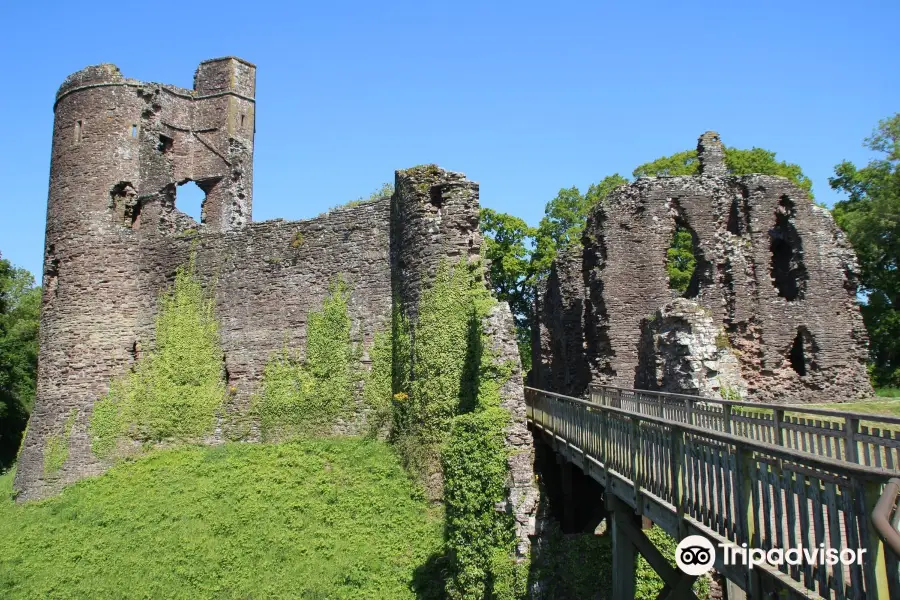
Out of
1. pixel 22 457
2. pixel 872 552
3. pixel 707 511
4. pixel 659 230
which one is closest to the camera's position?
pixel 872 552

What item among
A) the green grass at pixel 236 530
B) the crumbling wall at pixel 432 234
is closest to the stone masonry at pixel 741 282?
the crumbling wall at pixel 432 234

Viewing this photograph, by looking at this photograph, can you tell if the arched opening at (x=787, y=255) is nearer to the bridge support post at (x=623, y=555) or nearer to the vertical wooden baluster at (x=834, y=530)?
the bridge support post at (x=623, y=555)

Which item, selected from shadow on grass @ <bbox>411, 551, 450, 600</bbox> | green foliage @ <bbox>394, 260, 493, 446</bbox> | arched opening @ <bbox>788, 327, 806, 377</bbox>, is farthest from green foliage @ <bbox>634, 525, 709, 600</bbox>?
arched opening @ <bbox>788, 327, 806, 377</bbox>

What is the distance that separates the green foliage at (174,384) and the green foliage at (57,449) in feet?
1.85

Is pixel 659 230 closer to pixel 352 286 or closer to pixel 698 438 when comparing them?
pixel 352 286

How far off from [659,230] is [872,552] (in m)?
16.7

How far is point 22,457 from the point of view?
1633cm

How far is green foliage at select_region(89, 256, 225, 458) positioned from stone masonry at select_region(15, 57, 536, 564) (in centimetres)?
29

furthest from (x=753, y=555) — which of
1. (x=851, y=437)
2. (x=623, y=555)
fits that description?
(x=623, y=555)

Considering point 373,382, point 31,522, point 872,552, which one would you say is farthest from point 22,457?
point 872,552

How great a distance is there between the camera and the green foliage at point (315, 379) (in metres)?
15.0

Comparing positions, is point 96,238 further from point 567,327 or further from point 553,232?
point 553,232

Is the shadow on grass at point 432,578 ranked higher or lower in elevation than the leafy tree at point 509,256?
lower

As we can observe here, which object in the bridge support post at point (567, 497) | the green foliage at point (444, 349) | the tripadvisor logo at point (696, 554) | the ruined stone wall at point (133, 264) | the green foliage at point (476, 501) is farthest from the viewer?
the ruined stone wall at point (133, 264)
